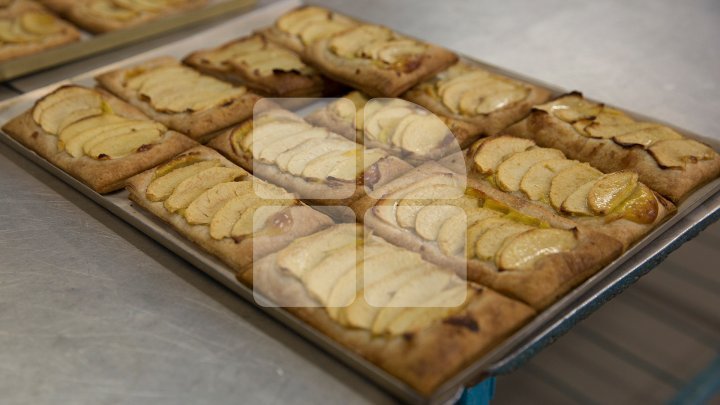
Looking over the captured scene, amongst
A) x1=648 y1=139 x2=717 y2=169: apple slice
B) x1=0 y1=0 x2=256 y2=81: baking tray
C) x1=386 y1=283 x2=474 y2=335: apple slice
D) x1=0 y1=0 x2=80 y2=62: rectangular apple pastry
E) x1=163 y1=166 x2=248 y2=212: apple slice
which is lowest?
x1=0 y1=0 x2=256 y2=81: baking tray

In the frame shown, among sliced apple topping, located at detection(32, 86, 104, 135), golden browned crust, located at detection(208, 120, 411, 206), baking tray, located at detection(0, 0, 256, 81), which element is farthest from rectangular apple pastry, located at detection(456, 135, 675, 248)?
baking tray, located at detection(0, 0, 256, 81)

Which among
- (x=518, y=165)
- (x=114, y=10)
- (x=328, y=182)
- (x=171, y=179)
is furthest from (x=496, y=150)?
(x=114, y=10)

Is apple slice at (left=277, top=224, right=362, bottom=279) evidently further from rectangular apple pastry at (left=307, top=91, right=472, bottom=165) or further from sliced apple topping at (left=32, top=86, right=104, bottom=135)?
sliced apple topping at (left=32, top=86, right=104, bottom=135)

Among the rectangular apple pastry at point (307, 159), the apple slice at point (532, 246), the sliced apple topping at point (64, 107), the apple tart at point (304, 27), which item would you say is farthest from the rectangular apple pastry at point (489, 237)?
the apple tart at point (304, 27)

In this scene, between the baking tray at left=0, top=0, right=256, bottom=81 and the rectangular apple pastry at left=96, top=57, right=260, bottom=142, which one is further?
the baking tray at left=0, top=0, right=256, bottom=81

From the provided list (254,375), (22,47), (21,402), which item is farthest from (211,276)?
(22,47)

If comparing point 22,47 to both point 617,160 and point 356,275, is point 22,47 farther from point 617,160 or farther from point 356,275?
point 617,160

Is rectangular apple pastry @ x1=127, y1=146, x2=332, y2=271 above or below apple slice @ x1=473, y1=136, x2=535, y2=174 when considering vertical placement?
below

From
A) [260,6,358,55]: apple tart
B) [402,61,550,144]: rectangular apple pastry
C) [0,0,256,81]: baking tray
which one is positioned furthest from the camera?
[260,6,358,55]: apple tart
